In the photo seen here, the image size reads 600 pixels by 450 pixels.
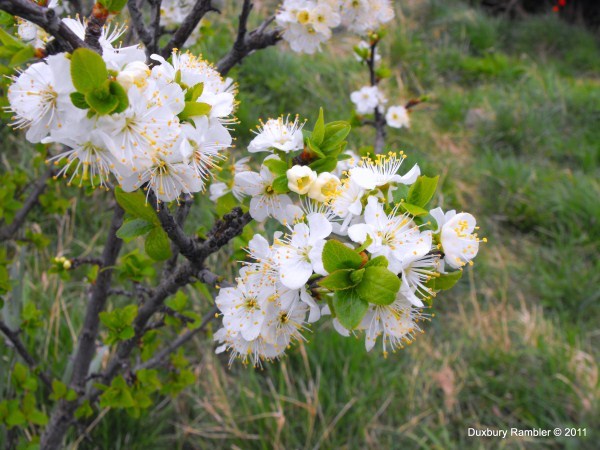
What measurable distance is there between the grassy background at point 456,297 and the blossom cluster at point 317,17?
908 millimetres

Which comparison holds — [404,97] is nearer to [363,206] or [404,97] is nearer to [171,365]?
[171,365]

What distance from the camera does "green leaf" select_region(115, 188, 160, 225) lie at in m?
0.75

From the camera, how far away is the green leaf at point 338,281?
26.6 inches

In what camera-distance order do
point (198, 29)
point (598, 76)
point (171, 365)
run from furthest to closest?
point (598, 76)
point (198, 29)
point (171, 365)

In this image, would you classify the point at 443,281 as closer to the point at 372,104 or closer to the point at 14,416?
the point at 14,416

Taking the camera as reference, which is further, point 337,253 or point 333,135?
point 333,135

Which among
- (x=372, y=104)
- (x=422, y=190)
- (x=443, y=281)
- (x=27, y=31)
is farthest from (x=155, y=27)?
(x=372, y=104)

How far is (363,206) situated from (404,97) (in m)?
3.62

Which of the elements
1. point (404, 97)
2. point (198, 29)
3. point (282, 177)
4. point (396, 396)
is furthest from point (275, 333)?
point (404, 97)

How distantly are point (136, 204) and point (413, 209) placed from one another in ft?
1.29

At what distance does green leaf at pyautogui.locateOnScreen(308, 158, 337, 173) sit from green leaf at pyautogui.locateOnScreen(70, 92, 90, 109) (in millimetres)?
352

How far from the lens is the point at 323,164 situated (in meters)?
0.83

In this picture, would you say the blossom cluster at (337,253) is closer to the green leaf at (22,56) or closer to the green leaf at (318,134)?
the green leaf at (318,134)

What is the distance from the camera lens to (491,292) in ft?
8.81
